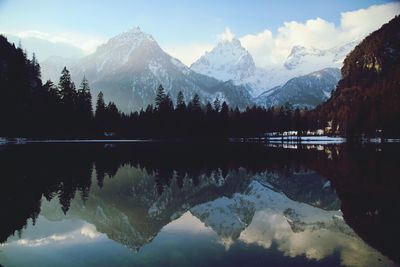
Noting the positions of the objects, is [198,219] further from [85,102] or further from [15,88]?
[85,102]

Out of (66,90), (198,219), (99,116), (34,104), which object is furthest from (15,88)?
(198,219)

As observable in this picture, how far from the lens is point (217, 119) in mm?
143500

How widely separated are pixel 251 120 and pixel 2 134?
94.1 m

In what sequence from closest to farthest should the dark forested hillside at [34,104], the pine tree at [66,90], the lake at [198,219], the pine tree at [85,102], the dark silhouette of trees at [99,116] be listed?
the lake at [198,219] < the dark forested hillside at [34,104] < the dark silhouette of trees at [99,116] < the pine tree at [66,90] < the pine tree at [85,102]

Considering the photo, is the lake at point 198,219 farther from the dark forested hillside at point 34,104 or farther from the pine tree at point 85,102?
the pine tree at point 85,102

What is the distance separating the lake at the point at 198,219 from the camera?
1588 cm

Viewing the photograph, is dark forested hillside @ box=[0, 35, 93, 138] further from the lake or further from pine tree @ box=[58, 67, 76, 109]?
the lake

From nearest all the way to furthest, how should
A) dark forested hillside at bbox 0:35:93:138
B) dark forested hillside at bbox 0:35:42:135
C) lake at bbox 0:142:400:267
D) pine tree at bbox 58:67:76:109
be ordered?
1. lake at bbox 0:142:400:267
2. dark forested hillside at bbox 0:35:42:135
3. dark forested hillside at bbox 0:35:93:138
4. pine tree at bbox 58:67:76:109

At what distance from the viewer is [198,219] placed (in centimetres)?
2336

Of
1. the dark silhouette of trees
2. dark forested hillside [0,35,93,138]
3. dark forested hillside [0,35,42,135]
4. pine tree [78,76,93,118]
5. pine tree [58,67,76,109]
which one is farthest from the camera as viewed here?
pine tree [78,76,93,118]

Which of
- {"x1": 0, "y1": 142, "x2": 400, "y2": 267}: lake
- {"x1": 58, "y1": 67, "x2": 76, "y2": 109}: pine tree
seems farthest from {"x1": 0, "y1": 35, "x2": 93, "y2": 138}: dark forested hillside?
{"x1": 0, "y1": 142, "x2": 400, "y2": 267}: lake

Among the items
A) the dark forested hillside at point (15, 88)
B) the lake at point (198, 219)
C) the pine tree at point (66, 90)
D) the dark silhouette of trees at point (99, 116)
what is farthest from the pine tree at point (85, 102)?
the lake at point (198, 219)

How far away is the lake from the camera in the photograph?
625 inches

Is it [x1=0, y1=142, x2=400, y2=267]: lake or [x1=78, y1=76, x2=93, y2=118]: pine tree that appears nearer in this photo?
[x1=0, y1=142, x2=400, y2=267]: lake
